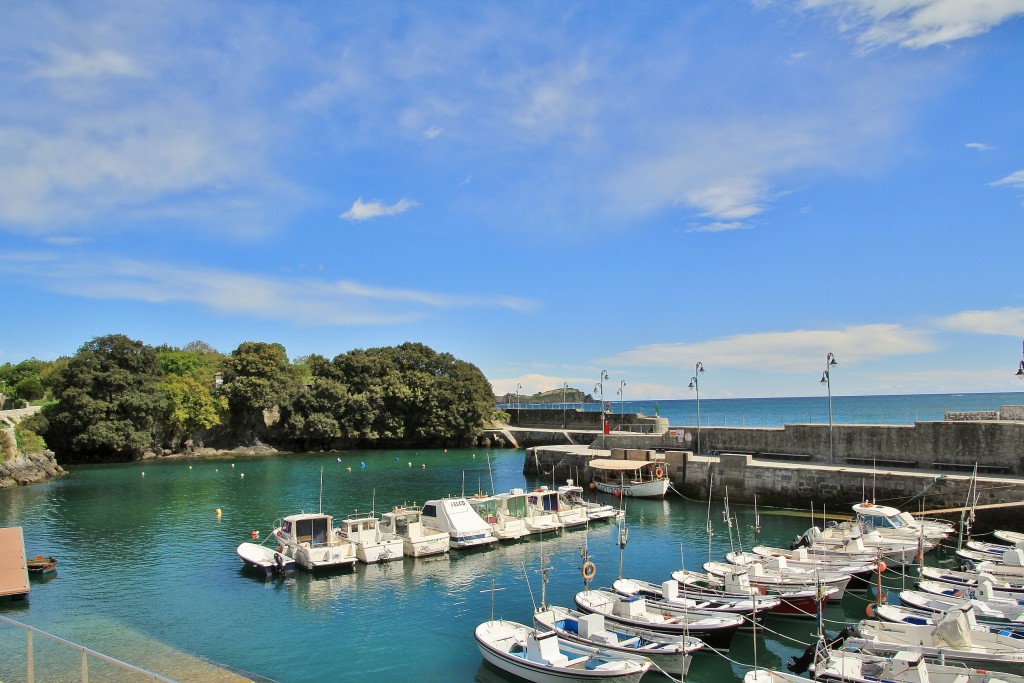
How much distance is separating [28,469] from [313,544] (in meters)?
42.8

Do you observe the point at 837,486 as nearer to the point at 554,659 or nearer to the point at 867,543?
the point at 867,543

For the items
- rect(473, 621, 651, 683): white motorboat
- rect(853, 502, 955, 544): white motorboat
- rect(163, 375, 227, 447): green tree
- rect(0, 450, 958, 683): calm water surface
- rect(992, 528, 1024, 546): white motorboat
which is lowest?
rect(0, 450, 958, 683): calm water surface

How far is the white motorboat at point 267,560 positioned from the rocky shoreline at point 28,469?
37357 millimetres

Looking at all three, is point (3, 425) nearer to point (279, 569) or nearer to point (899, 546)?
point (279, 569)

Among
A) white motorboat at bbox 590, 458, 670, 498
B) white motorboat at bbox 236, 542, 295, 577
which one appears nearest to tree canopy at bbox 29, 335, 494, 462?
white motorboat at bbox 590, 458, 670, 498

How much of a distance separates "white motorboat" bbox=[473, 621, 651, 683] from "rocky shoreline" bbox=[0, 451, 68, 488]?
172ft

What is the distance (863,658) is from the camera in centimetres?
1543

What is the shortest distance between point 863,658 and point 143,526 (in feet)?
117

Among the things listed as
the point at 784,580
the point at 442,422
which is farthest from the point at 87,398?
the point at 784,580

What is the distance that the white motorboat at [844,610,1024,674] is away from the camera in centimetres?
1525

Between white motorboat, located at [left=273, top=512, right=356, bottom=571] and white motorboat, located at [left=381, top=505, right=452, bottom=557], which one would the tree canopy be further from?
white motorboat, located at [left=273, top=512, right=356, bottom=571]

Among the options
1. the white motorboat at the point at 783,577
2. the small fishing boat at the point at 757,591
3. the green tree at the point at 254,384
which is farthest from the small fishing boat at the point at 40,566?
the green tree at the point at 254,384

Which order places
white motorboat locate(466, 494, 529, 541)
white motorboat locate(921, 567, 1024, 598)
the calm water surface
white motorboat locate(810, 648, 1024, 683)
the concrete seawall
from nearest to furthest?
white motorboat locate(810, 648, 1024, 683)
the calm water surface
white motorboat locate(921, 567, 1024, 598)
the concrete seawall
white motorboat locate(466, 494, 529, 541)

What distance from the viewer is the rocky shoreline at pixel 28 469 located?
53.2 meters
